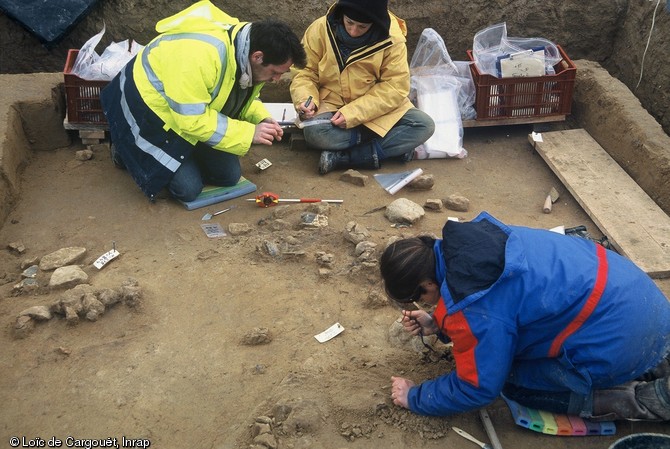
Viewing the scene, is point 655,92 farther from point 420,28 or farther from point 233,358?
point 233,358

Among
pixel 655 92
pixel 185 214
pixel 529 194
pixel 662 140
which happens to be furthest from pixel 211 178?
pixel 655 92

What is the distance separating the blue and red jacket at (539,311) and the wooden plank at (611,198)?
1.51m

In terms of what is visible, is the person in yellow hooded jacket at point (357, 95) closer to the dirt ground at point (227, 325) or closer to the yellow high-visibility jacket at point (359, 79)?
the yellow high-visibility jacket at point (359, 79)

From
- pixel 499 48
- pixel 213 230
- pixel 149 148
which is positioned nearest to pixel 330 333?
pixel 213 230

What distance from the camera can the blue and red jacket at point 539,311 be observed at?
2.95 meters

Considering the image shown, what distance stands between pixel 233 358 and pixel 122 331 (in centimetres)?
64

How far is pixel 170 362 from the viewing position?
3.77 metres

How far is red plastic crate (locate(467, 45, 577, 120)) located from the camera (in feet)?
19.6

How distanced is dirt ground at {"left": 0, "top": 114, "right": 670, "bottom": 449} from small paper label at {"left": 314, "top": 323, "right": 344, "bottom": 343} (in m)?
0.04

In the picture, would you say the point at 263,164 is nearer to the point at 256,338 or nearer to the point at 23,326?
the point at 256,338

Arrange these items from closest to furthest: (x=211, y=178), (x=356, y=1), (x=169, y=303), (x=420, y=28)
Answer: (x=169, y=303)
(x=356, y=1)
(x=211, y=178)
(x=420, y=28)

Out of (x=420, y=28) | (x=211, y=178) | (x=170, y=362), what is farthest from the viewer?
(x=420, y=28)

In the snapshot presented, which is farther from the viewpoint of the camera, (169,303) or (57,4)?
(57,4)

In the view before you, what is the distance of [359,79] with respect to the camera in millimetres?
5473
